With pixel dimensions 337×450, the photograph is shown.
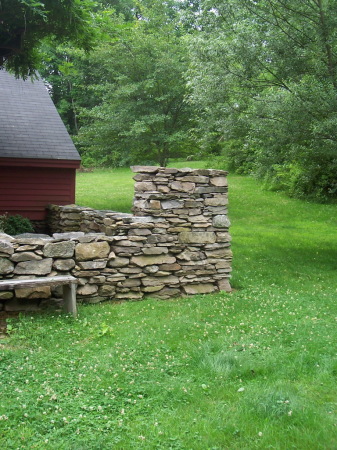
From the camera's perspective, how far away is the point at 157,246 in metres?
7.57

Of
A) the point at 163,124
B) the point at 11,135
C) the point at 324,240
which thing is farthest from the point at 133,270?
the point at 163,124

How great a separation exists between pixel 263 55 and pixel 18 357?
7.85 m

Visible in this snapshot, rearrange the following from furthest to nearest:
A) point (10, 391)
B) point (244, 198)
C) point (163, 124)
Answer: point (244, 198)
point (163, 124)
point (10, 391)

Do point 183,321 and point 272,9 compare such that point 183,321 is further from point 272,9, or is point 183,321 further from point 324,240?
point 324,240

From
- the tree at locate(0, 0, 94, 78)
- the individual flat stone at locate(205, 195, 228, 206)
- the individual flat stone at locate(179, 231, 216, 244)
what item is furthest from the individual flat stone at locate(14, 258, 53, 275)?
the tree at locate(0, 0, 94, 78)

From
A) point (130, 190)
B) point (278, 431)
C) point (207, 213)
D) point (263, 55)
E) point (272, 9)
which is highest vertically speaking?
point (272, 9)

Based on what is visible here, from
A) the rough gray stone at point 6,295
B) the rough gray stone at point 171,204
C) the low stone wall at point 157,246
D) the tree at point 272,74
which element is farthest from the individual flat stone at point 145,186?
the tree at point 272,74

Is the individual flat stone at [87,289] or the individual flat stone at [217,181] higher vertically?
the individual flat stone at [217,181]

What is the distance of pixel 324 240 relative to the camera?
1281cm

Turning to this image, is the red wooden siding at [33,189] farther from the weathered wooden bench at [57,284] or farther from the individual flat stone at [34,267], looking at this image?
the weathered wooden bench at [57,284]

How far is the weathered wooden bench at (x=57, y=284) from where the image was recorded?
588 centimetres

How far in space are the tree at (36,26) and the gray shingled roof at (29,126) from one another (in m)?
2.81

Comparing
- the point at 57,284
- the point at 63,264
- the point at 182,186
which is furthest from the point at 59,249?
the point at 182,186

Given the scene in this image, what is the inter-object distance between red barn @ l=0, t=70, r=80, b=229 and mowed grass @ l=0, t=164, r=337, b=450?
7641 millimetres
